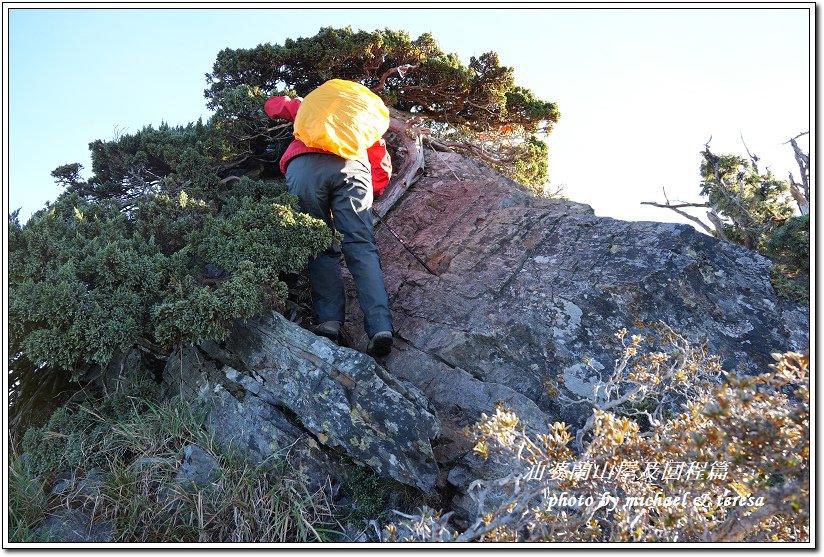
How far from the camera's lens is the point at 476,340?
5.06 metres

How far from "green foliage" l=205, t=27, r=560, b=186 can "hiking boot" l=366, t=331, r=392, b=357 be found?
2.91 metres

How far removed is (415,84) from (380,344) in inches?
156

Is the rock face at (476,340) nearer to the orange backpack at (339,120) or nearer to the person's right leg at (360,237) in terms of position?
the person's right leg at (360,237)

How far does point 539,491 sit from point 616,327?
7.11 ft

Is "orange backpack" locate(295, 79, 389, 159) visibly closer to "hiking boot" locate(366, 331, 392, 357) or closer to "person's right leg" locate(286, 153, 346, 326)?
"person's right leg" locate(286, 153, 346, 326)

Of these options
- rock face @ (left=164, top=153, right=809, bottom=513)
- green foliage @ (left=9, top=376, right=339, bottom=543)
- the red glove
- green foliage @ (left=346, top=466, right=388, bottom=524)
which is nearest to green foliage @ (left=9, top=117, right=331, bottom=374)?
rock face @ (left=164, top=153, right=809, bottom=513)

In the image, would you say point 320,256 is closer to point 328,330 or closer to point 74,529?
point 328,330

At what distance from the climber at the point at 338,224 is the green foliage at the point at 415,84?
1489 millimetres

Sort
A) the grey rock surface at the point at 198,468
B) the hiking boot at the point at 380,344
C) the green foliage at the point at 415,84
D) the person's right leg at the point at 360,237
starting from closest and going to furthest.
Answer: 1. the grey rock surface at the point at 198,468
2. the hiking boot at the point at 380,344
3. the person's right leg at the point at 360,237
4. the green foliage at the point at 415,84

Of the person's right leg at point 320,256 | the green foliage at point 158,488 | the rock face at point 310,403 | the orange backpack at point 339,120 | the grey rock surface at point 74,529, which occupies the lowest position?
the grey rock surface at point 74,529

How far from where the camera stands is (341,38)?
6805 millimetres

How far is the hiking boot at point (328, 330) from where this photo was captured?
196 inches

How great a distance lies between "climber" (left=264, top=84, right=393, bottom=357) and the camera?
513 cm

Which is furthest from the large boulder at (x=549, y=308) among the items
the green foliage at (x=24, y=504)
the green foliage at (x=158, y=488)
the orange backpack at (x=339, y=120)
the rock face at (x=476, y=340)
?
the green foliage at (x=24, y=504)
